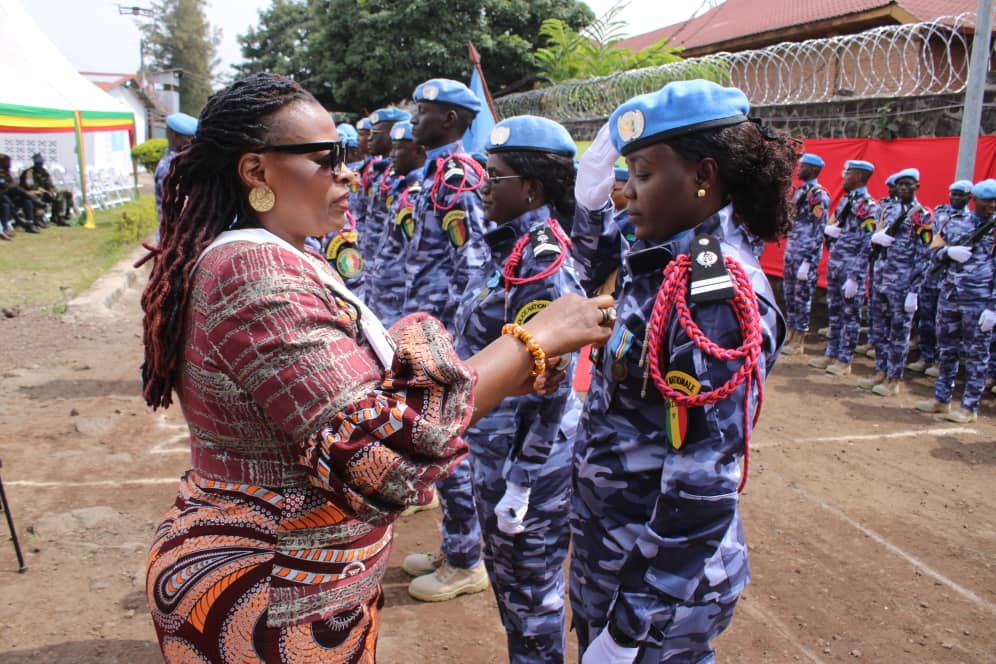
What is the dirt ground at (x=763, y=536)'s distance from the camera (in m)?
3.25

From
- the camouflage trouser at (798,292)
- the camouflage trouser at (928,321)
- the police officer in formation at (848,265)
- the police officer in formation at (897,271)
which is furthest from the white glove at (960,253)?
the camouflage trouser at (798,292)

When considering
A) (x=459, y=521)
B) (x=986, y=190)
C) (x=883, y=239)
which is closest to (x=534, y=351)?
(x=459, y=521)

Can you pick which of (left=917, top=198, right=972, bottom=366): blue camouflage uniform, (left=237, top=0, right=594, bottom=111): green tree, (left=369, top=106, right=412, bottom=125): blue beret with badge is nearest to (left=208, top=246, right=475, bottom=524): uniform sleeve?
(left=369, top=106, right=412, bottom=125): blue beret with badge

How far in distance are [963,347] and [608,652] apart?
685 centimetres

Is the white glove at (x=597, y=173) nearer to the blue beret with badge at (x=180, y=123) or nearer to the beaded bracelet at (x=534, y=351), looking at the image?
A: the beaded bracelet at (x=534, y=351)

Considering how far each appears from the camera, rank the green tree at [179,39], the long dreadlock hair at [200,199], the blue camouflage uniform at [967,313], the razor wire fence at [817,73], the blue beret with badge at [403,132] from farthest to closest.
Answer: the green tree at [179,39] < the razor wire fence at [817,73] < the blue camouflage uniform at [967,313] < the blue beret with badge at [403,132] < the long dreadlock hair at [200,199]

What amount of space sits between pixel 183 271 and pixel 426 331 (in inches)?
19.1

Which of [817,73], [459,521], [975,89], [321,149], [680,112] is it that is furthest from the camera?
[817,73]

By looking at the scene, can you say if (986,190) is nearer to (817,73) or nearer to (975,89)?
(975,89)

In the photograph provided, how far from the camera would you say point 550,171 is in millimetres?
2916

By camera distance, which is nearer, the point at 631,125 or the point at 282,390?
the point at 282,390

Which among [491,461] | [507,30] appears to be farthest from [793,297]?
[507,30]

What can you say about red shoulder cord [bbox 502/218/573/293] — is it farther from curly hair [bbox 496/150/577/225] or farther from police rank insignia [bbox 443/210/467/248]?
police rank insignia [bbox 443/210/467/248]

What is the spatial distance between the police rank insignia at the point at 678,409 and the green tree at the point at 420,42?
22.8 metres
